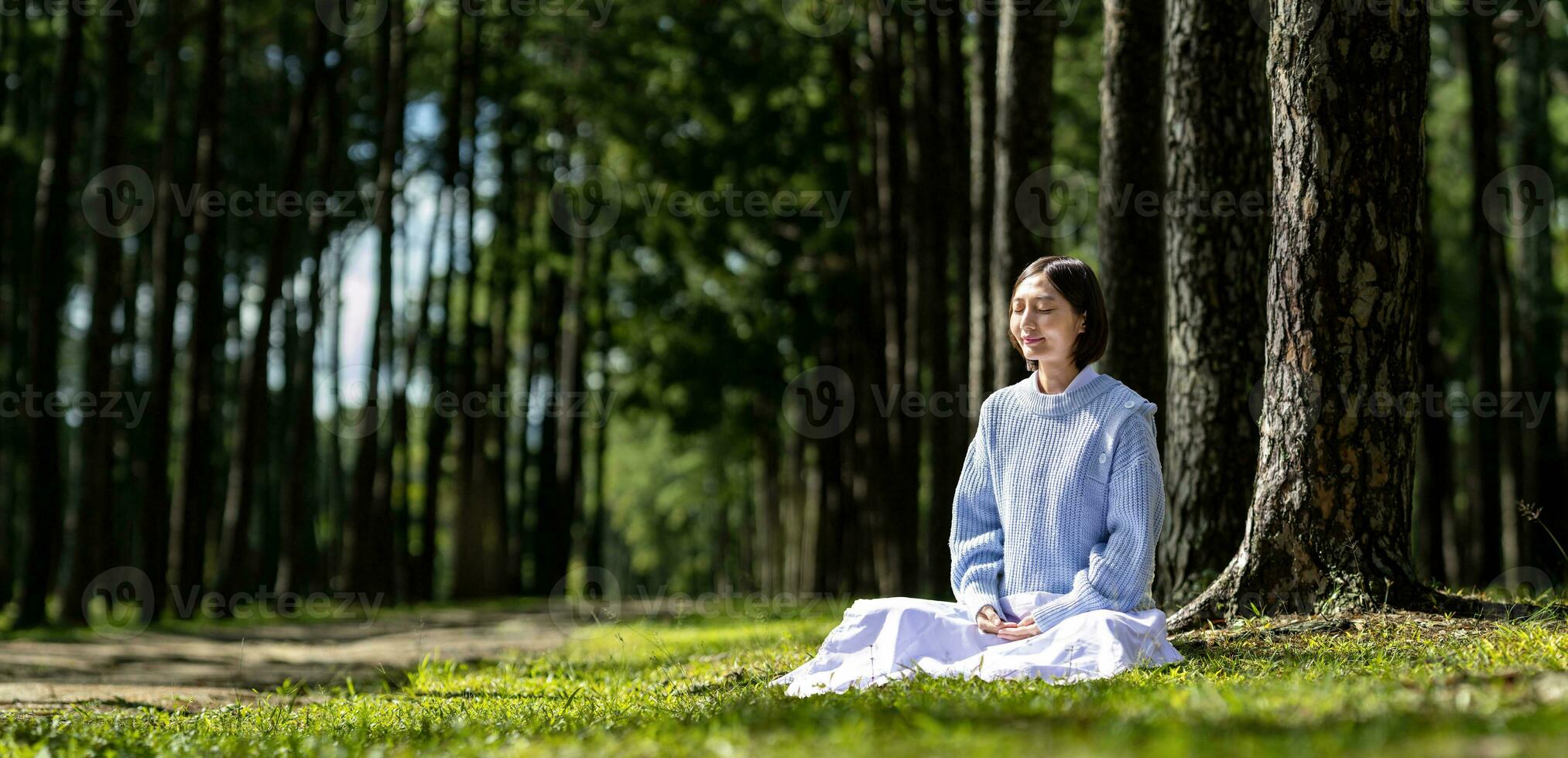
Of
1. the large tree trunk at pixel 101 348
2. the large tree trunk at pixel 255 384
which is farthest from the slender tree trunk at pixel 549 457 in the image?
the large tree trunk at pixel 101 348

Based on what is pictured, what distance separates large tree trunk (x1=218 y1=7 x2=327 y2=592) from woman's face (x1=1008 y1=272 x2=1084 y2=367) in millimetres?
16570

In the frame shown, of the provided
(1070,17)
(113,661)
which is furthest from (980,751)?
(1070,17)

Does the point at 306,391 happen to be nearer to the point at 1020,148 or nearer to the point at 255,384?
the point at 255,384

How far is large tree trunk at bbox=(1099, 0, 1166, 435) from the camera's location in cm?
923

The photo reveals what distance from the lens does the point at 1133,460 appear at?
17.3ft

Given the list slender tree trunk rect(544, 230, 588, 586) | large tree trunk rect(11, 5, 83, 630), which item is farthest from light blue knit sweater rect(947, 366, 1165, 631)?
slender tree trunk rect(544, 230, 588, 586)

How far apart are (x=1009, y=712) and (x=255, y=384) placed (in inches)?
740

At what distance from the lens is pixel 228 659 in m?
12.5

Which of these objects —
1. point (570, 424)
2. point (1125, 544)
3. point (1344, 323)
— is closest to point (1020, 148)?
point (1344, 323)

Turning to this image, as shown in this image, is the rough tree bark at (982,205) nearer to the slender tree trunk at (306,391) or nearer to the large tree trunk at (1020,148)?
the large tree trunk at (1020,148)

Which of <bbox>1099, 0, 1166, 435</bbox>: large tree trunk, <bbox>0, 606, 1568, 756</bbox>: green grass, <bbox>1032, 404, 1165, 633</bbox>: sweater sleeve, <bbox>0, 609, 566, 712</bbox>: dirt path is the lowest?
<bbox>0, 609, 566, 712</bbox>: dirt path

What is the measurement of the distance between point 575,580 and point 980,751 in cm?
3273

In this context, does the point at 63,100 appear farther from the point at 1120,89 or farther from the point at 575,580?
the point at 575,580

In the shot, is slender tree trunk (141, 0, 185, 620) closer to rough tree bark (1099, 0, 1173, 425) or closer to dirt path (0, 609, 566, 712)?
dirt path (0, 609, 566, 712)
